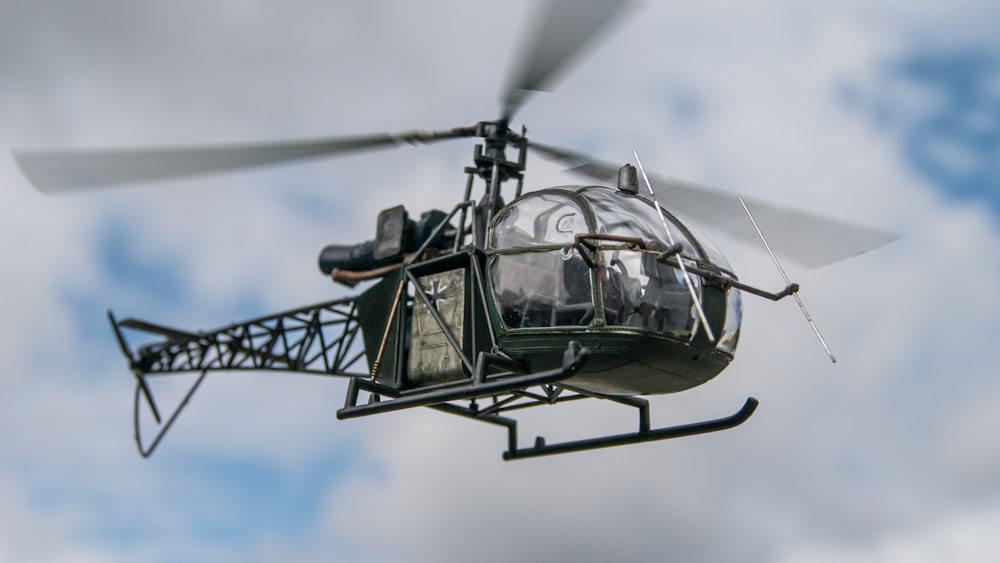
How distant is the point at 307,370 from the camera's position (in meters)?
13.7

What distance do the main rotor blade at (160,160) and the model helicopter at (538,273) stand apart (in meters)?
0.01

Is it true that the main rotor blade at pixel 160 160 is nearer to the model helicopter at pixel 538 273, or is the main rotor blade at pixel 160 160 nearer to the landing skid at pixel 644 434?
the model helicopter at pixel 538 273

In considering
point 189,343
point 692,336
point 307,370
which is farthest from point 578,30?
point 189,343

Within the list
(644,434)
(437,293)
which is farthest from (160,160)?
(644,434)

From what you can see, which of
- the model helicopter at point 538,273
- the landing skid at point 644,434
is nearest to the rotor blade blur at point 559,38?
the model helicopter at point 538,273

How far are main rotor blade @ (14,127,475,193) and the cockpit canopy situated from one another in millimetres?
1919

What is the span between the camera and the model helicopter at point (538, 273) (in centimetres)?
950

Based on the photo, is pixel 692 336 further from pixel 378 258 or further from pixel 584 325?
pixel 378 258

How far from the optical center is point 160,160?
11383mm

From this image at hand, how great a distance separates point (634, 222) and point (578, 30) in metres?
1.71

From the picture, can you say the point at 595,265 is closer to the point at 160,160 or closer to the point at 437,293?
the point at 437,293

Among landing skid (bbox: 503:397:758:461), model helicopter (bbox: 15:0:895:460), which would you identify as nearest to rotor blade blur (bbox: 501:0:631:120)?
model helicopter (bbox: 15:0:895:460)

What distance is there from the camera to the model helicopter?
31.2 feet

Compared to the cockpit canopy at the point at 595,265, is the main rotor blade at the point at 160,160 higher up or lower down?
higher up
